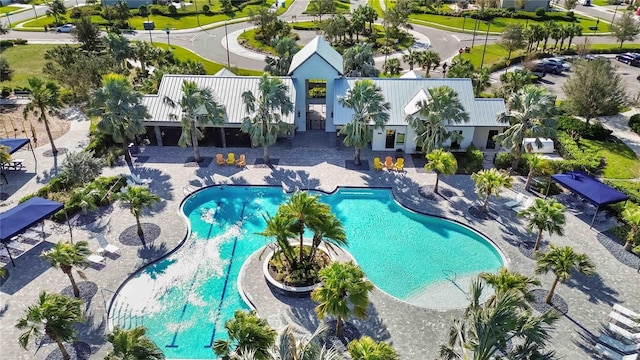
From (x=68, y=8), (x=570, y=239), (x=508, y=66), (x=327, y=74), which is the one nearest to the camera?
(x=570, y=239)

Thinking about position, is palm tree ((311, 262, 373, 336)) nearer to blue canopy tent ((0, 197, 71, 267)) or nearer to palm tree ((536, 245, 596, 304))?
palm tree ((536, 245, 596, 304))

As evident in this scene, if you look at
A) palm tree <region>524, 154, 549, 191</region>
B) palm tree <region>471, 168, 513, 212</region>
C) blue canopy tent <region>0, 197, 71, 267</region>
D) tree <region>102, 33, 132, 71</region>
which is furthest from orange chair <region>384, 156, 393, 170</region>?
tree <region>102, 33, 132, 71</region>

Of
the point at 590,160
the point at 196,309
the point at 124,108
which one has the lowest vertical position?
the point at 196,309

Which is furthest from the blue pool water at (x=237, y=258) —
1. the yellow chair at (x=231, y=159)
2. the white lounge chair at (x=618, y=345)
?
the white lounge chair at (x=618, y=345)

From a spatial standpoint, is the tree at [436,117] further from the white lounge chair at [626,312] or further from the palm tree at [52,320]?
the palm tree at [52,320]

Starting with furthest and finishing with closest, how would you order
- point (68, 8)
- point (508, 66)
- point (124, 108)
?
point (68, 8), point (508, 66), point (124, 108)

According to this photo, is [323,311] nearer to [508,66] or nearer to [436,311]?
[436,311]

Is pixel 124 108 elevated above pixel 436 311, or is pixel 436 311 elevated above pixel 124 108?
pixel 124 108

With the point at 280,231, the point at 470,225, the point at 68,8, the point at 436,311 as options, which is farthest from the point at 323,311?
the point at 68,8

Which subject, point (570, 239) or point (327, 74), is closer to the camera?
point (570, 239)
